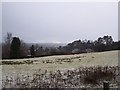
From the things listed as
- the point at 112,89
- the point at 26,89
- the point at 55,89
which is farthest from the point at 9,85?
the point at 112,89

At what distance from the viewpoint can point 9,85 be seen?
11961 millimetres

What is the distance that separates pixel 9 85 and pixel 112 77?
536 centimetres

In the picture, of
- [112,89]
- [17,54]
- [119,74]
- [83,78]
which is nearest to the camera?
[112,89]

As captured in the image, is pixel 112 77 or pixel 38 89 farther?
pixel 112 77

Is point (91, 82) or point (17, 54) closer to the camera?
point (91, 82)

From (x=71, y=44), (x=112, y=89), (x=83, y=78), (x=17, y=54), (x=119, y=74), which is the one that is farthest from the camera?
(x=71, y=44)

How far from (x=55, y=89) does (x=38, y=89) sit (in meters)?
0.68

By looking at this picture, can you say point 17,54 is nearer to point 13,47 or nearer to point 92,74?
point 13,47

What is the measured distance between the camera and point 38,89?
1018cm

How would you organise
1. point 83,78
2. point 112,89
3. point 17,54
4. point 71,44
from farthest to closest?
point 71,44 → point 17,54 → point 83,78 → point 112,89

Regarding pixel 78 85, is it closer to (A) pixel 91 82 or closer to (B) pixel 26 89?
(A) pixel 91 82

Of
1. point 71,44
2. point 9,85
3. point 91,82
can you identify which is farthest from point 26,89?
point 71,44

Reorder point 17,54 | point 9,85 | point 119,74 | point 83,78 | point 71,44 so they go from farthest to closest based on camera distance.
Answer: point 71,44, point 17,54, point 119,74, point 83,78, point 9,85

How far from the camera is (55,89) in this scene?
10211 mm
